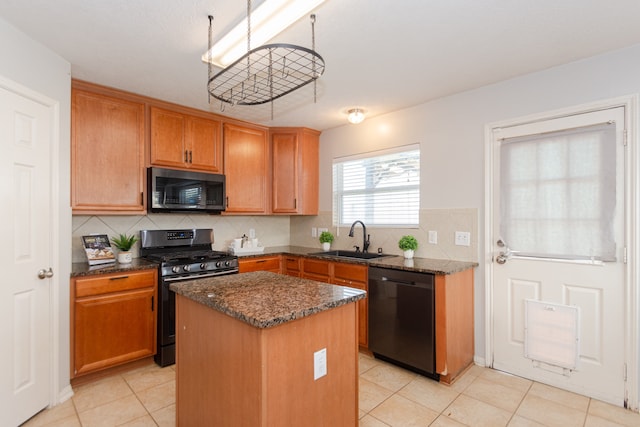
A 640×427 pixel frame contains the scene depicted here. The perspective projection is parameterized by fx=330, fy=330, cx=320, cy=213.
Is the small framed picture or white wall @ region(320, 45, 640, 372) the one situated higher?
white wall @ region(320, 45, 640, 372)

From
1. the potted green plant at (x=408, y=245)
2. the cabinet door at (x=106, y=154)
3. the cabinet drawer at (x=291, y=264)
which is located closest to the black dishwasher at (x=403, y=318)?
the potted green plant at (x=408, y=245)

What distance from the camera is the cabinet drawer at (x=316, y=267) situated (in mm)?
3365

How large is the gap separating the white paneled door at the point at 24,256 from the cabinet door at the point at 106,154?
0.48m

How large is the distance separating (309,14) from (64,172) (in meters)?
2.00

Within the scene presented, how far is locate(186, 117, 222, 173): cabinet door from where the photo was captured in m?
3.38

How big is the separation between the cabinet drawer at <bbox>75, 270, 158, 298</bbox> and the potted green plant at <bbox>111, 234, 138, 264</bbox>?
0.87 feet

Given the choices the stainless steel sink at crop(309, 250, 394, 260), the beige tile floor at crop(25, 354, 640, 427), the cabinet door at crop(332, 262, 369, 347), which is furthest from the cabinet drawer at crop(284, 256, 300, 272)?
the beige tile floor at crop(25, 354, 640, 427)

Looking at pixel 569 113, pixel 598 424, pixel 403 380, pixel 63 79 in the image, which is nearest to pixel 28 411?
pixel 63 79

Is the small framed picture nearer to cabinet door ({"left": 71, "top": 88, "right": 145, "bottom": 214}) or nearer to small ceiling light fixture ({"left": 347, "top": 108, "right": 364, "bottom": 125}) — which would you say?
cabinet door ({"left": 71, "top": 88, "right": 145, "bottom": 214})

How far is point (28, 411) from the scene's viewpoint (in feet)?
6.73

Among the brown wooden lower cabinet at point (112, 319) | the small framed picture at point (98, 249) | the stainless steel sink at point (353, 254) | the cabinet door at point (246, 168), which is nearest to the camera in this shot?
the brown wooden lower cabinet at point (112, 319)

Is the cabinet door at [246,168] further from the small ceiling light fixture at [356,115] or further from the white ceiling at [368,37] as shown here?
the small ceiling light fixture at [356,115]

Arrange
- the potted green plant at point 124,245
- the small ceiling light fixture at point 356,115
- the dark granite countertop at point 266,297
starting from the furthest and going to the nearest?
the small ceiling light fixture at point 356,115, the potted green plant at point 124,245, the dark granite countertop at point 266,297

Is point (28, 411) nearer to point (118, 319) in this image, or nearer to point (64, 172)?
point (118, 319)
